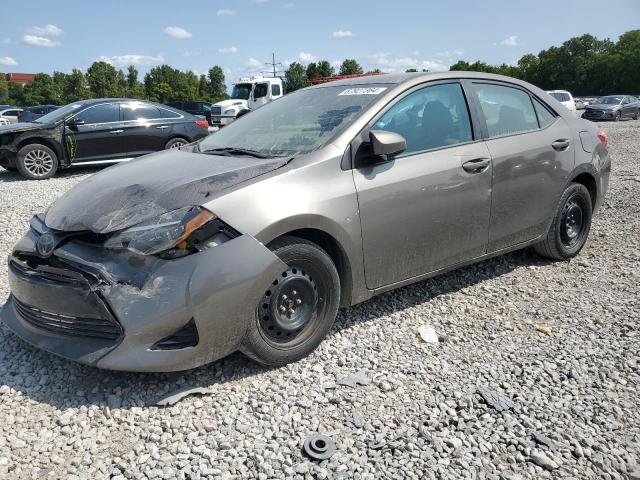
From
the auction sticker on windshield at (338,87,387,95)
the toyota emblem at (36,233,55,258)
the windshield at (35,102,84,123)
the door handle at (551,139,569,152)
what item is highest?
the windshield at (35,102,84,123)

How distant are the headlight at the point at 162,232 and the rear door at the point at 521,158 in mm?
2256

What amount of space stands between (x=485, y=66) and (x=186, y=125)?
71.6 m

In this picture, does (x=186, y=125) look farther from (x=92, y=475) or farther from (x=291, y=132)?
(x=92, y=475)

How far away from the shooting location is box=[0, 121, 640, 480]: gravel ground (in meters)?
2.22

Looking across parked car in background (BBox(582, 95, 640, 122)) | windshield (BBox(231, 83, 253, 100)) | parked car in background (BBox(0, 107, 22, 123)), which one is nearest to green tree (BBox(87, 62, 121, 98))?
parked car in background (BBox(0, 107, 22, 123))

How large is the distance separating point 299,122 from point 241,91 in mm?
23575

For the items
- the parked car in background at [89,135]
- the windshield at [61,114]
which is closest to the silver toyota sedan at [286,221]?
the parked car in background at [89,135]

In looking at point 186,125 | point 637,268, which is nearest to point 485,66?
point 186,125

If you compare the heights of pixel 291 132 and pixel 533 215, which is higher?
pixel 291 132

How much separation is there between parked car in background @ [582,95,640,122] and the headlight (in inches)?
1248

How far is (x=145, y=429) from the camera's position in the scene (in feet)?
8.04

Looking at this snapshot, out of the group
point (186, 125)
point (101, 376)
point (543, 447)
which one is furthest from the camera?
point (186, 125)

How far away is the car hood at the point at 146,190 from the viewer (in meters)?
2.65

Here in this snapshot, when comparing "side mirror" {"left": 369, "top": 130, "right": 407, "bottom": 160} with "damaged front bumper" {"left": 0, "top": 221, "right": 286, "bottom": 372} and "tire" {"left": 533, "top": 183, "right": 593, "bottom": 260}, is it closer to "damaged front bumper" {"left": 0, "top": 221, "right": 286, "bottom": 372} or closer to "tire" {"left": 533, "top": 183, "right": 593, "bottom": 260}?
"damaged front bumper" {"left": 0, "top": 221, "right": 286, "bottom": 372}
